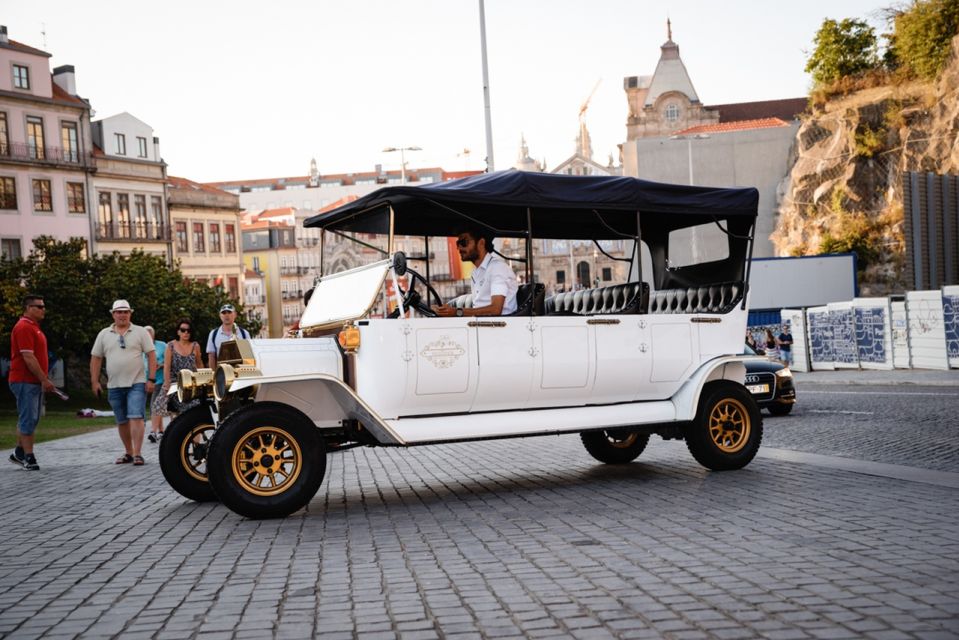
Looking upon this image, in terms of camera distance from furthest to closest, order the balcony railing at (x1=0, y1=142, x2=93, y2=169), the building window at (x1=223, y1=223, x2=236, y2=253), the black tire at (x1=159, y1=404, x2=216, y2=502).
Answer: the building window at (x1=223, y1=223, x2=236, y2=253) → the balcony railing at (x1=0, y1=142, x2=93, y2=169) → the black tire at (x1=159, y1=404, x2=216, y2=502)

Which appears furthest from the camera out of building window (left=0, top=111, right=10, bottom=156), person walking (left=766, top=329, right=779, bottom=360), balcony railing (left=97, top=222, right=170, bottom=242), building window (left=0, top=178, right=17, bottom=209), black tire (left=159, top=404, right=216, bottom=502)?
balcony railing (left=97, top=222, right=170, bottom=242)

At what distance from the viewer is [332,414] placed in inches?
345

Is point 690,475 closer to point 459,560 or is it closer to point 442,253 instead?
point 442,253

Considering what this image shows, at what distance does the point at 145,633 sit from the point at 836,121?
59.8m

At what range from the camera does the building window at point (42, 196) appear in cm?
6122

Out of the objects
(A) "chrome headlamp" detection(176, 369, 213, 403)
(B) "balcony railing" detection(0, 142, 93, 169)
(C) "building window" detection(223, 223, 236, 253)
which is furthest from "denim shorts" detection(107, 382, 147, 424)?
(C) "building window" detection(223, 223, 236, 253)

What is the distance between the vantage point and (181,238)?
74.8 m

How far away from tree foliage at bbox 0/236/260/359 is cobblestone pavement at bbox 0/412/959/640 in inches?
1370

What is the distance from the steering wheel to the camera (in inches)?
326

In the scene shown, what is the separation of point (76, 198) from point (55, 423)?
134 ft

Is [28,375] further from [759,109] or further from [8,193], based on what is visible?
[759,109]

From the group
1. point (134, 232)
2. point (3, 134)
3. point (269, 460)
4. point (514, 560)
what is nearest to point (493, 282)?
point (269, 460)

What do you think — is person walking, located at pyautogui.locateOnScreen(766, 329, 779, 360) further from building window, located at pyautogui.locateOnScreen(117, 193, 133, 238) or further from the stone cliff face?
building window, located at pyautogui.locateOnScreen(117, 193, 133, 238)

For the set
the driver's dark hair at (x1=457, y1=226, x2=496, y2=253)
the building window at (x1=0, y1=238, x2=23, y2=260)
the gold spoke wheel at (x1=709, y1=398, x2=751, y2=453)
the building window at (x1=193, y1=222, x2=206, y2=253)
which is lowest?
the gold spoke wheel at (x1=709, y1=398, x2=751, y2=453)
